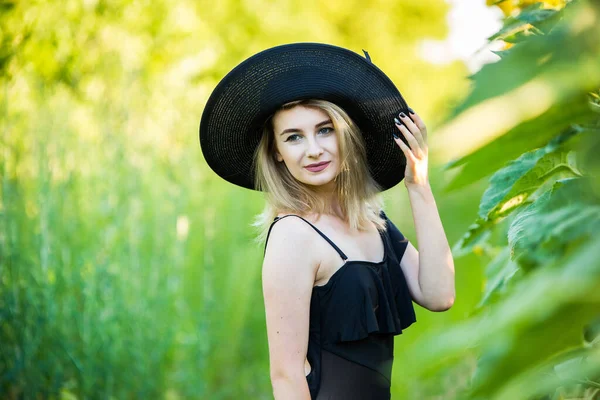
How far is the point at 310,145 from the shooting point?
2.14m

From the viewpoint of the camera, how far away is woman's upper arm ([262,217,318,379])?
78.7 inches

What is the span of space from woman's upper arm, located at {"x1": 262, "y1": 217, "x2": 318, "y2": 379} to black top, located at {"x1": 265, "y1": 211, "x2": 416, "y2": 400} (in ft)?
0.30

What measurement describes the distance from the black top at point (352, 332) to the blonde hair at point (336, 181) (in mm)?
156

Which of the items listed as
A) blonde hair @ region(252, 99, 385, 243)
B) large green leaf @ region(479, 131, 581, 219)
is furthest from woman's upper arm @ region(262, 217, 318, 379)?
large green leaf @ region(479, 131, 581, 219)

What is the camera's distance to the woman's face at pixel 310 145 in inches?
85.0

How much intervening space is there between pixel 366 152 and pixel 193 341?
87.4 inches

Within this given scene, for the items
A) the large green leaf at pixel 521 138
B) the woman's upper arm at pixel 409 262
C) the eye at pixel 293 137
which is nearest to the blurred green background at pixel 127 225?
the woman's upper arm at pixel 409 262

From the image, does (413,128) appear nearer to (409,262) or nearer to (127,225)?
(409,262)

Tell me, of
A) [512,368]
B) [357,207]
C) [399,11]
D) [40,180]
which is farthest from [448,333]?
[399,11]

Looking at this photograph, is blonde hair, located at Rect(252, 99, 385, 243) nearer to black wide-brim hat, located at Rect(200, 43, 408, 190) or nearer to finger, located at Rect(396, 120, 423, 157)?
black wide-brim hat, located at Rect(200, 43, 408, 190)

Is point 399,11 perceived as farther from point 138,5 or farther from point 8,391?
point 8,391

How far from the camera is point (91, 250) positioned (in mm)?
4062

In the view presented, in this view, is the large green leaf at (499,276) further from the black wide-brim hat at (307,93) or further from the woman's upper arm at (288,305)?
the black wide-brim hat at (307,93)

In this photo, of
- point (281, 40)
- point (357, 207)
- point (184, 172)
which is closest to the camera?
point (357, 207)
